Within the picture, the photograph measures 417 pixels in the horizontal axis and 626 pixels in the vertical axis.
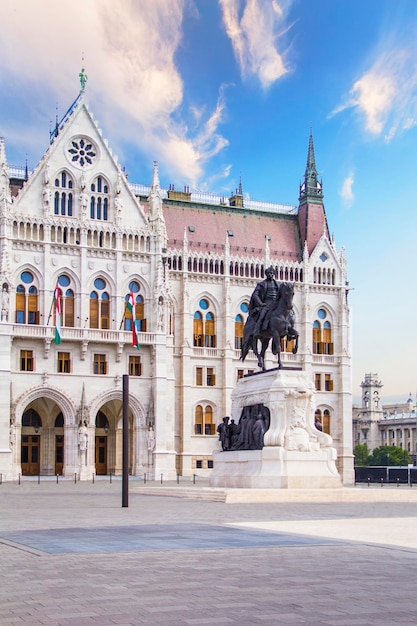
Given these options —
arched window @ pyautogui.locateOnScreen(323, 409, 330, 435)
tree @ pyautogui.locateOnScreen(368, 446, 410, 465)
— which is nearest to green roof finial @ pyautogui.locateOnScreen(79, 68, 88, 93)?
arched window @ pyautogui.locateOnScreen(323, 409, 330, 435)

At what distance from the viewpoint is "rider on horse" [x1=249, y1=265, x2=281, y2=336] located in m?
43.8

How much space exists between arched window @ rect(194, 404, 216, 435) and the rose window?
70.7 feet

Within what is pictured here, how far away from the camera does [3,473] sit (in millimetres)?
64562

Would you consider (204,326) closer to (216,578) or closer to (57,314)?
(57,314)

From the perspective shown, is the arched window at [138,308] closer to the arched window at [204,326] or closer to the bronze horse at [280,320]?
the arched window at [204,326]

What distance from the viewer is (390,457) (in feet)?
551

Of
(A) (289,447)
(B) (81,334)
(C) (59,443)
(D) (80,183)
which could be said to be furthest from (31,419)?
(A) (289,447)

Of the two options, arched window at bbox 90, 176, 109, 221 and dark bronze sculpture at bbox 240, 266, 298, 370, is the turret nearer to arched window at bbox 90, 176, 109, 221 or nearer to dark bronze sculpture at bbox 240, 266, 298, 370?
arched window at bbox 90, 176, 109, 221

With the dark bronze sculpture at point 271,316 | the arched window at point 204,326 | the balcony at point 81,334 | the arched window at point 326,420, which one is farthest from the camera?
the arched window at point 326,420

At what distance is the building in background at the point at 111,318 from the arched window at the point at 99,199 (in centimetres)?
9

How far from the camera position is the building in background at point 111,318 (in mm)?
68500

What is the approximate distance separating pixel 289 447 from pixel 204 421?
128 feet

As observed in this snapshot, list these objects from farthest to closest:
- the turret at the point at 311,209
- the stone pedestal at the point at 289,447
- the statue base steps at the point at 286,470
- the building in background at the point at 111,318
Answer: the turret at the point at 311,209
the building in background at the point at 111,318
the stone pedestal at the point at 289,447
the statue base steps at the point at 286,470

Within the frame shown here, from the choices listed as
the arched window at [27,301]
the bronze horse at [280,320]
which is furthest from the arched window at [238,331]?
the bronze horse at [280,320]
